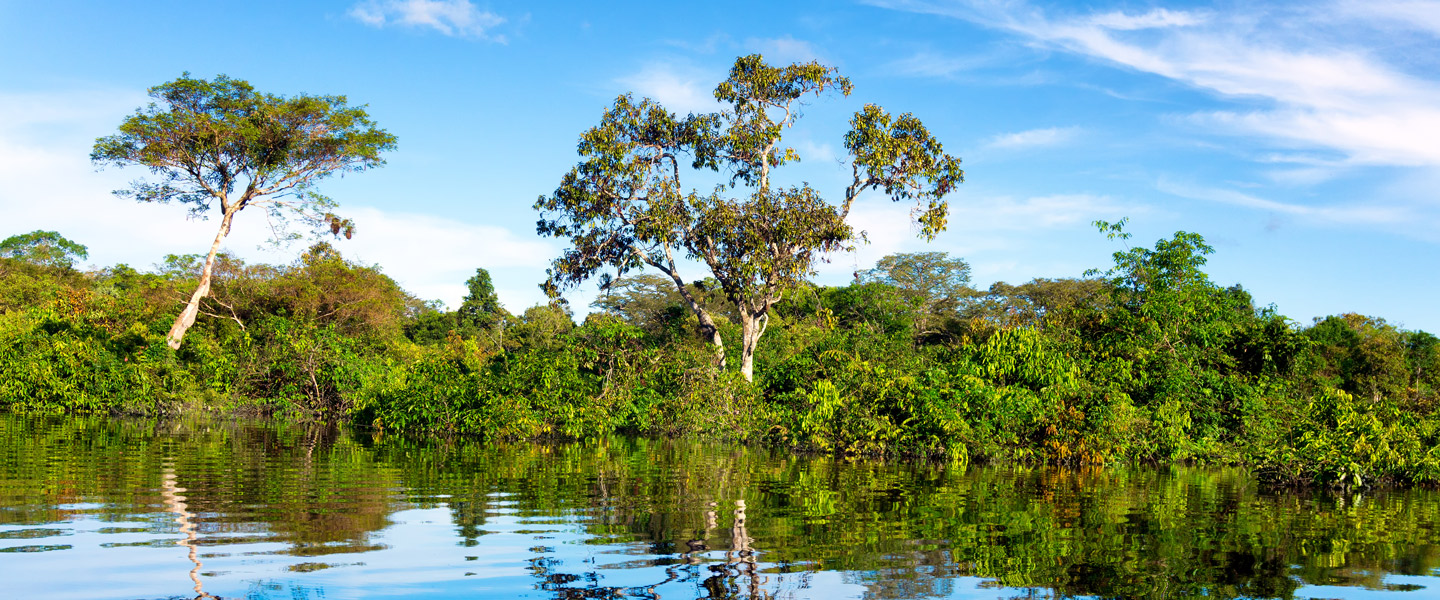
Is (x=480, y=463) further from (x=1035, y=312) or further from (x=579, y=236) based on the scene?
(x=1035, y=312)

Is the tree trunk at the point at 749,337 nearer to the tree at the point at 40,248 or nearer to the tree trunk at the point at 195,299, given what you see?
the tree trunk at the point at 195,299

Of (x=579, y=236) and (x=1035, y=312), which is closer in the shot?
(x=579, y=236)

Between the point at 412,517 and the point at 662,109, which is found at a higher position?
the point at 662,109

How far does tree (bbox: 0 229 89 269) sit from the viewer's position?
2292 inches

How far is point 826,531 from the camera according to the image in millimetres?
7625

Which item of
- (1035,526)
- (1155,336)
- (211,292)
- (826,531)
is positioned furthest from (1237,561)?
(211,292)

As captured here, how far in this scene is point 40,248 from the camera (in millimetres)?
59250

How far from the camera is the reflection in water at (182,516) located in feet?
17.6

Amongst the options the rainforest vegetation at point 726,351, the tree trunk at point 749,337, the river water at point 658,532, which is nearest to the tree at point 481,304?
the rainforest vegetation at point 726,351

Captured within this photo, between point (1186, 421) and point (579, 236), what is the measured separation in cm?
1440

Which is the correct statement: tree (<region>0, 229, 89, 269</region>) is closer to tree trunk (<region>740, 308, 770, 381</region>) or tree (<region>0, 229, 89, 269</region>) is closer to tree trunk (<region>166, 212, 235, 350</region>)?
tree trunk (<region>166, 212, 235, 350</region>)

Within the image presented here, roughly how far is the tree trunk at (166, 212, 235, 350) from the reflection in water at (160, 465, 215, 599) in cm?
1792

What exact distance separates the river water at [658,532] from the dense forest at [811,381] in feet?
6.28

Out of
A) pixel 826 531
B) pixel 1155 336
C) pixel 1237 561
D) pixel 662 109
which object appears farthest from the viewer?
pixel 662 109
